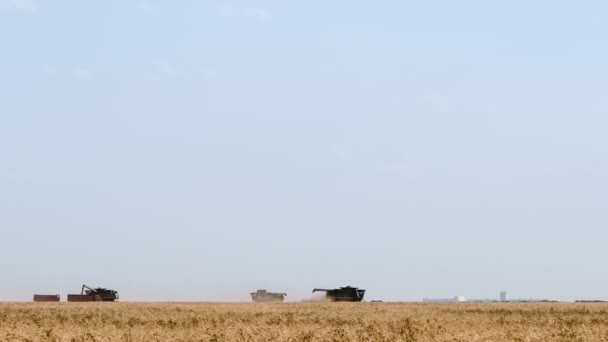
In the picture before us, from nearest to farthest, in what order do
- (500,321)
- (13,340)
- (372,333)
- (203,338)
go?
(13,340)
(203,338)
(372,333)
(500,321)

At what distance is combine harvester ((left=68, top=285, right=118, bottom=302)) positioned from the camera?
342 feet

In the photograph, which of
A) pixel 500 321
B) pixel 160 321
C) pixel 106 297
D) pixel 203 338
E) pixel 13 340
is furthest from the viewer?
pixel 106 297

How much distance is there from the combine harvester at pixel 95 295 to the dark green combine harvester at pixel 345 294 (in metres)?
25.8

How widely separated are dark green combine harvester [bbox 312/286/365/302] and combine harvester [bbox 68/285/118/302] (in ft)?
84.6

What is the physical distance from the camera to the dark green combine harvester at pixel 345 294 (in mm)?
107750

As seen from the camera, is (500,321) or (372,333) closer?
(372,333)

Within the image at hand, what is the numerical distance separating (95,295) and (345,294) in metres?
29.8

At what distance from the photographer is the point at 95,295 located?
105 m

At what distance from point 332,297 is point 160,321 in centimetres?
7318

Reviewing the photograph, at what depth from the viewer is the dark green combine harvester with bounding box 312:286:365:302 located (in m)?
108

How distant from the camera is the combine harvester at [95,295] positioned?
342 feet

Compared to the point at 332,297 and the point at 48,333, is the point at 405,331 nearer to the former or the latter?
the point at 48,333

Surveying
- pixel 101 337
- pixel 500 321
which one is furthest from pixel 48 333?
pixel 500 321

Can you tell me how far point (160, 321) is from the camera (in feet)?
119
